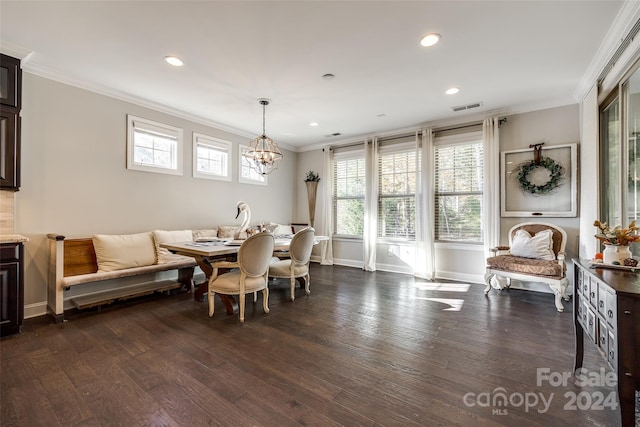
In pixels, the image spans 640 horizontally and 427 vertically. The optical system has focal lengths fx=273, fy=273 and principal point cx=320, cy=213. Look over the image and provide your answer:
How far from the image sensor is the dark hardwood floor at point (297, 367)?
64.6 inches

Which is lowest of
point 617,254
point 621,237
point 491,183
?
point 617,254

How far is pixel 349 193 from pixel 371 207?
2.44ft

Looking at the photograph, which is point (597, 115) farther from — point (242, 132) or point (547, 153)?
point (242, 132)

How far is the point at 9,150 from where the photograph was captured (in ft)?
8.99

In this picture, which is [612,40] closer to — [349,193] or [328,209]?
[349,193]

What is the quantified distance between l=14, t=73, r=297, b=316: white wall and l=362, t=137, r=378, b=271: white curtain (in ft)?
10.6

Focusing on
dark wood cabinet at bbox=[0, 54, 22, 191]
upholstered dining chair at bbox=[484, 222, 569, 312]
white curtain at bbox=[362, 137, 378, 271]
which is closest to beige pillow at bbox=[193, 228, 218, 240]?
dark wood cabinet at bbox=[0, 54, 22, 191]

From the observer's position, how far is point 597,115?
3.18 metres

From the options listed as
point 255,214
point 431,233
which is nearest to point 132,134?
point 255,214

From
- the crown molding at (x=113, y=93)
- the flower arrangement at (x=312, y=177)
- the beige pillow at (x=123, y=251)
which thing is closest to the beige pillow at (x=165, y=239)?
the beige pillow at (x=123, y=251)

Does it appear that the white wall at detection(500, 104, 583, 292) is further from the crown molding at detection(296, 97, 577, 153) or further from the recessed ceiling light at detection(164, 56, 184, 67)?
the recessed ceiling light at detection(164, 56, 184, 67)

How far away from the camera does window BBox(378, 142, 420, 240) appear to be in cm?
540

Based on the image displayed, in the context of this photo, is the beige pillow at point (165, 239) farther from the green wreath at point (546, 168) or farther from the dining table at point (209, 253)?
the green wreath at point (546, 168)

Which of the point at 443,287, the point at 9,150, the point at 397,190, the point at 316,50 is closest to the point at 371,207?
the point at 397,190
